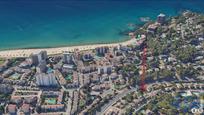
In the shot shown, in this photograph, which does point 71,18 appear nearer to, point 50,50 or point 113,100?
point 50,50

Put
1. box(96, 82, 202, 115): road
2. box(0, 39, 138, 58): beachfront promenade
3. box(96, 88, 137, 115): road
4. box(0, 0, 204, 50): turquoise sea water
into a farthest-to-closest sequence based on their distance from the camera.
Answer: box(0, 0, 204, 50): turquoise sea water < box(0, 39, 138, 58): beachfront promenade < box(96, 88, 137, 115): road < box(96, 82, 202, 115): road

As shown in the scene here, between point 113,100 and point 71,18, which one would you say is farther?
point 71,18

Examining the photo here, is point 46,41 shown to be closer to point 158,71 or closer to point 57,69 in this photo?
point 57,69

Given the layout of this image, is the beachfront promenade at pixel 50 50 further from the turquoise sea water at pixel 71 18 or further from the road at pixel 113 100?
the road at pixel 113 100

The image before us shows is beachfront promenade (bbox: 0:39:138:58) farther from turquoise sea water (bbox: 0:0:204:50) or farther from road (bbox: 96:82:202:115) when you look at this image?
road (bbox: 96:82:202:115)

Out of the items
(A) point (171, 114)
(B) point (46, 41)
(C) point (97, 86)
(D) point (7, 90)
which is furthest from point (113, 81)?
(B) point (46, 41)

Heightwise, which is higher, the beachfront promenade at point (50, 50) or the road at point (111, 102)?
the beachfront promenade at point (50, 50)

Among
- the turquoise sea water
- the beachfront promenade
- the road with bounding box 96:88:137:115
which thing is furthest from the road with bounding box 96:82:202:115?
the turquoise sea water

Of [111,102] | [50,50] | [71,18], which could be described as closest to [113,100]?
[111,102]

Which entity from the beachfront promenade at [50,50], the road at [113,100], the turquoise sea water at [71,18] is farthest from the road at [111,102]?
the turquoise sea water at [71,18]
